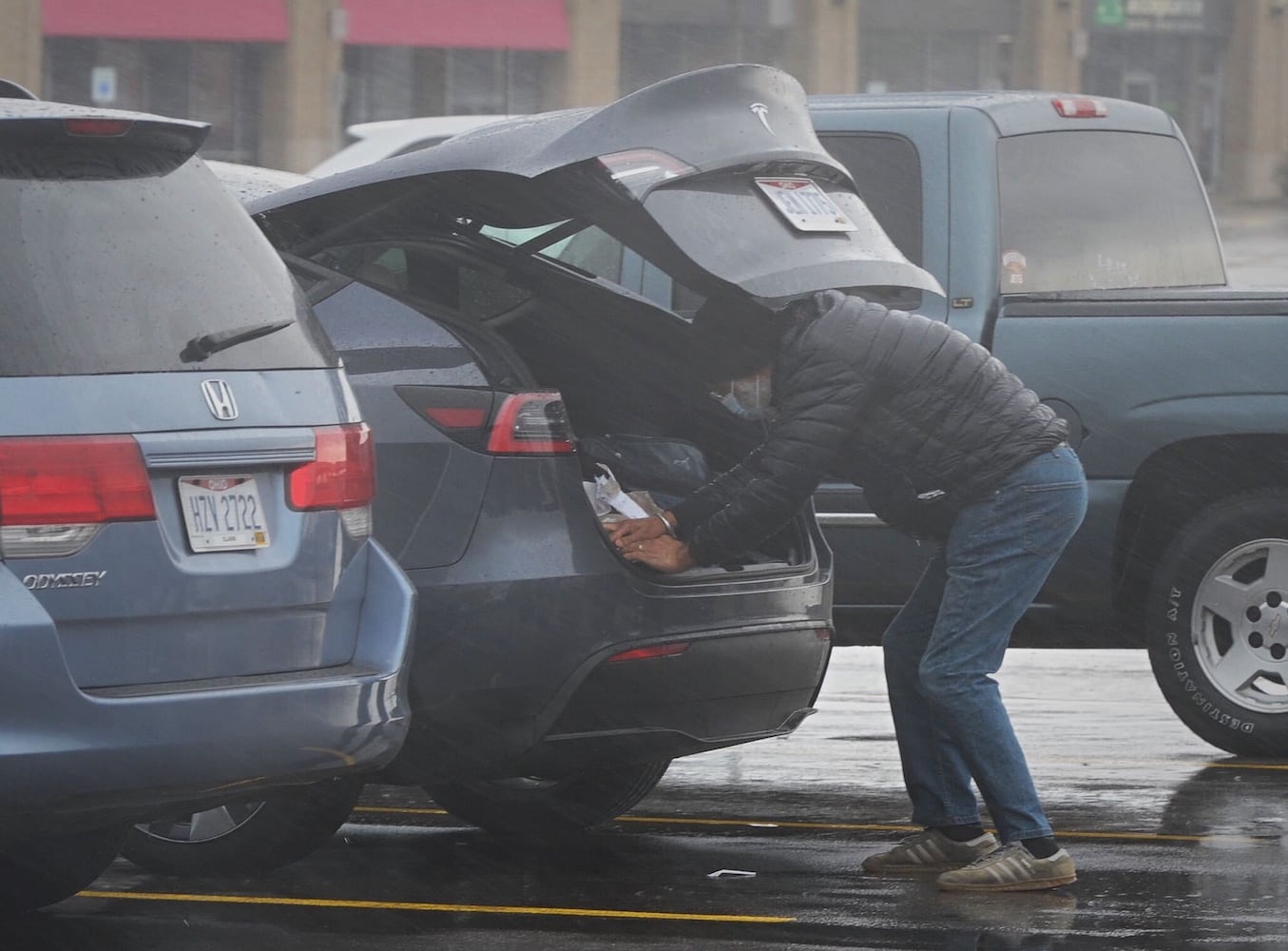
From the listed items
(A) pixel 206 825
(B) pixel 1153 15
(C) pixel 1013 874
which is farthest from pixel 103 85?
(C) pixel 1013 874

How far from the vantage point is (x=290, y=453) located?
4652mm

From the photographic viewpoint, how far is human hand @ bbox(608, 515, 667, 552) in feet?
18.6

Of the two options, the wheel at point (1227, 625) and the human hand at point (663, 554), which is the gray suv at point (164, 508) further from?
the wheel at point (1227, 625)

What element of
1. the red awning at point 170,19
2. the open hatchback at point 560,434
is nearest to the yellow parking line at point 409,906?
the open hatchback at point 560,434

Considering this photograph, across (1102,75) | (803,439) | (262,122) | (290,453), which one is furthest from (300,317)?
(1102,75)

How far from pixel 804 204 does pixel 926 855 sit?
1.84 metres

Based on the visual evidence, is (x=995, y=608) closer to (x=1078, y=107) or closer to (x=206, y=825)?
(x=206, y=825)

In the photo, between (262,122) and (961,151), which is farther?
(262,122)

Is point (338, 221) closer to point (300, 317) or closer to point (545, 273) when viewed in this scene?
point (545, 273)

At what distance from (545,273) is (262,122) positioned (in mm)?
32733

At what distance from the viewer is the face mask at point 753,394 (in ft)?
18.7

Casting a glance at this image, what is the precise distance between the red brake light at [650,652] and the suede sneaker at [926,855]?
0.95 meters

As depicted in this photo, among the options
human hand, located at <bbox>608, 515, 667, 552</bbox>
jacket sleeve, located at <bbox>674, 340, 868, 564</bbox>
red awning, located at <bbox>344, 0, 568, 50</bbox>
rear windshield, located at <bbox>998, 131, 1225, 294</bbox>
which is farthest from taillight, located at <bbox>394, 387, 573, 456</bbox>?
red awning, located at <bbox>344, 0, 568, 50</bbox>

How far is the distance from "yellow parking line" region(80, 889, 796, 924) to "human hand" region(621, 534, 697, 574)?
84 cm
